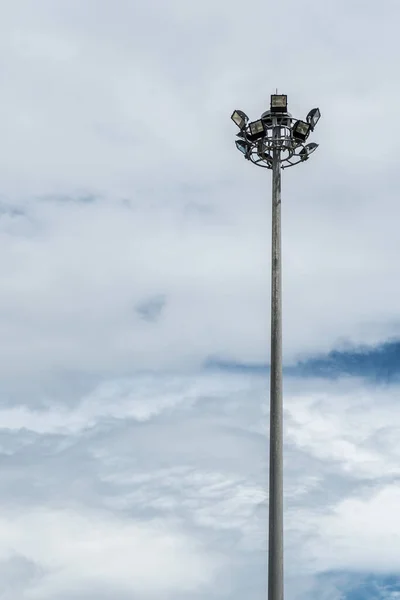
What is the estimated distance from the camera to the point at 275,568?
20.2m

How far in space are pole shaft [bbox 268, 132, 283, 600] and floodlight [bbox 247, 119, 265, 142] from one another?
57cm

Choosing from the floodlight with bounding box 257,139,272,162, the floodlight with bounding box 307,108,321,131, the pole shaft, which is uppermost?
the floodlight with bounding box 307,108,321,131

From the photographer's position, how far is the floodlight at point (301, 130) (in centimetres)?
2370

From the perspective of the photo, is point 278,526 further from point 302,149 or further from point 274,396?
point 302,149

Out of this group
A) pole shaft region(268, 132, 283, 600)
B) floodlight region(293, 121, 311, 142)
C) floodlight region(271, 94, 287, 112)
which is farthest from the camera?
floodlight region(293, 121, 311, 142)

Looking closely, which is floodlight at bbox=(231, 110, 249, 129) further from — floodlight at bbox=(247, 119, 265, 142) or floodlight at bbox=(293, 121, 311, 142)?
floodlight at bbox=(293, 121, 311, 142)

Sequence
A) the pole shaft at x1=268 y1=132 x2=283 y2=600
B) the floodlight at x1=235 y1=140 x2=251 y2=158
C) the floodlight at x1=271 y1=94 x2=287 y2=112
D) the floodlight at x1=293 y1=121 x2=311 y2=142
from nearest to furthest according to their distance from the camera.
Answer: the pole shaft at x1=268 y1=132 x2=283 y2=600 → the floodlight at x1=271 y1=94 x2=287 y2=112 → the floodlight at x1=293 y1=121 x2=311 y2=142 → the floodlight at x1=235 y1=140 x2=251 y2=158

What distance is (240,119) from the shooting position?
24.0m

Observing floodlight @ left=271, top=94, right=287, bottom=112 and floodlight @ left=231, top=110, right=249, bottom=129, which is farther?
floodlight @ left=231, top=110, right=249, bottom=129

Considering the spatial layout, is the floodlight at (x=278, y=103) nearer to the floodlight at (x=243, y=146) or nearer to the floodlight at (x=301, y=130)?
the floodlight at (x=301, y=130)

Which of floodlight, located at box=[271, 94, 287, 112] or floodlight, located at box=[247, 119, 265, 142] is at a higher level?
floodlight, located at box=[271, 94, 287, 112]

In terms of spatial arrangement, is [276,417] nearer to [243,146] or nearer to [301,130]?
[243,146]

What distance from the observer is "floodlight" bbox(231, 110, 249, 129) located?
78.4 feet

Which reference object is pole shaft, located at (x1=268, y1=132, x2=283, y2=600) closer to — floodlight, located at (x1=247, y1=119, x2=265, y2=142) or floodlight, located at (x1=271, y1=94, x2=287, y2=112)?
floodlight, located at (x1=247, y1=119, x2=265, y2=142)
